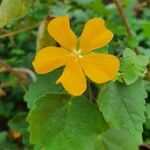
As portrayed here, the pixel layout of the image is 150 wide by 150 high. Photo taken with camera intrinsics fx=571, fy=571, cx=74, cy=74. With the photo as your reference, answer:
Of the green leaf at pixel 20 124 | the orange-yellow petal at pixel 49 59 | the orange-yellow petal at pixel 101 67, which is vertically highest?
the orange-yellow petal at pixel 49 59

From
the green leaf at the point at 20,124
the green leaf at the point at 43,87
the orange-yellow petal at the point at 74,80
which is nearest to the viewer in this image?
the orange-yellow petal at the point at 74,80

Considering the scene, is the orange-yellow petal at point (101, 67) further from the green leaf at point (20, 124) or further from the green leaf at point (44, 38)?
the green leaf at point (20, 124)

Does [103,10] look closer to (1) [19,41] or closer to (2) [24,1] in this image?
(2) [24,1]

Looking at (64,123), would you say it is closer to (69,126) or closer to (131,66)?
(69,126)

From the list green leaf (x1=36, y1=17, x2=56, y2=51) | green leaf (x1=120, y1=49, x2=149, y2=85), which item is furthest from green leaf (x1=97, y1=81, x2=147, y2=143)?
green leaf (x1=36, y1=17, x2=56, y2=51)

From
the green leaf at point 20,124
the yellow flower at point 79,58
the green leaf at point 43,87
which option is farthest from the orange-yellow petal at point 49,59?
the green leaf at point 20,124

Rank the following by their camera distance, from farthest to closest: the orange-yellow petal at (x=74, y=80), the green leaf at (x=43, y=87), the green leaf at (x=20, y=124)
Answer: the green leaf at (x=20, y=124), the green leaf at (x=43, y=87), the orange-yellow petal at (x=74, y=80)
